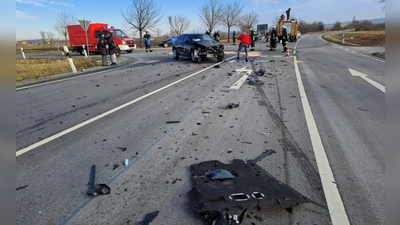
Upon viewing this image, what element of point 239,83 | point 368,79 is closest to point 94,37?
point 239,83

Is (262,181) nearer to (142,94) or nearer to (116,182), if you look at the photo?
(116,182)

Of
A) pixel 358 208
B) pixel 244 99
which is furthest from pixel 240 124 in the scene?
pixel 358 208

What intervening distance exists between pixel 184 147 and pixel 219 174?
110 centimetres

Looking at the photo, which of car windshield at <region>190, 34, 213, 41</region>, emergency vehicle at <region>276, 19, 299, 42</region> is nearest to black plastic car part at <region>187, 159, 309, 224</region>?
car windshield at <region>190, 34, 213, 41</region>

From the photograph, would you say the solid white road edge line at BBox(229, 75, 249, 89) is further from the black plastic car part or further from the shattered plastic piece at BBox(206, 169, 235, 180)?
the shattered plastic piece at BBox(206, 169, 235, 180)

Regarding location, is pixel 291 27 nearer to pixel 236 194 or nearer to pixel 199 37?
pixel 199 37

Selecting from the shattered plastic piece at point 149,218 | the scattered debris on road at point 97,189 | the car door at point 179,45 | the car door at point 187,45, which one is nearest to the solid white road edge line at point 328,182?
the shattered plastic piece at point 149,218

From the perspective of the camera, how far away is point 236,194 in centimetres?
257

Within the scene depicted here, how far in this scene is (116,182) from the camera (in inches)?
121

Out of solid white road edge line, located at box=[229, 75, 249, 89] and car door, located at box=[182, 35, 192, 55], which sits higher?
car door, located at box=[182, 35, 192, 55]

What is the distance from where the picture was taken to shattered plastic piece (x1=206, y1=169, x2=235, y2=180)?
294cm

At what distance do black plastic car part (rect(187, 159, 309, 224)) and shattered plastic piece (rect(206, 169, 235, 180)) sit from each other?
1 centimetres

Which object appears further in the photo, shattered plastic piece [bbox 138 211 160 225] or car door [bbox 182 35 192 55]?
car door [bbox 182 35 192 55]

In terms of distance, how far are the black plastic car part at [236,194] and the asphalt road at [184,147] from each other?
0.27 feet
